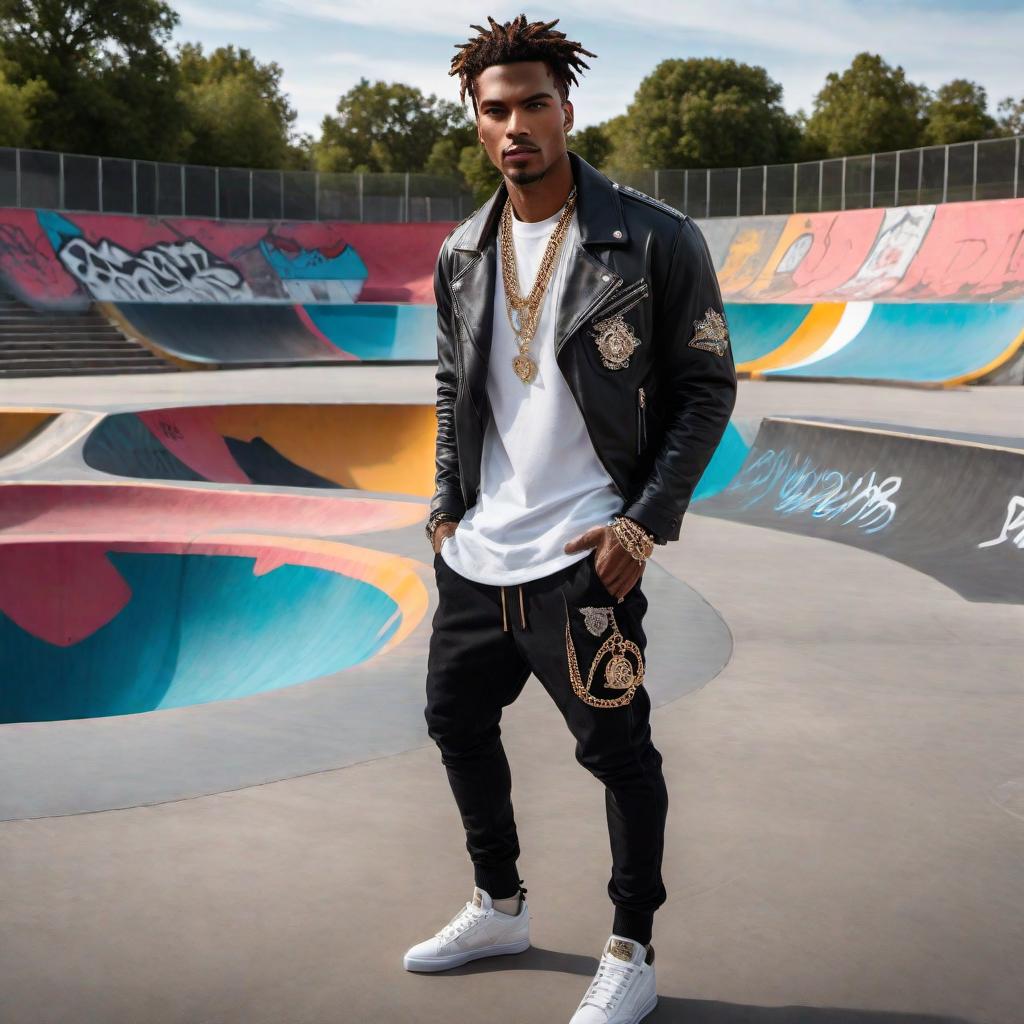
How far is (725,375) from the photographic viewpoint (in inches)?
104

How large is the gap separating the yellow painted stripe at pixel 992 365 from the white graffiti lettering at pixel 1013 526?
41.3 ft

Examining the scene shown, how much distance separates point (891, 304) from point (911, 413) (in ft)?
32.8

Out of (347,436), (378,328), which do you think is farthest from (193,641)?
(378,328)

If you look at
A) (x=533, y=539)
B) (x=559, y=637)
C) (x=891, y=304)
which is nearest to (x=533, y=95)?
(x=533, y=539)

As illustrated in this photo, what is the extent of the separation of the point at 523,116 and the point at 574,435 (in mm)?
670

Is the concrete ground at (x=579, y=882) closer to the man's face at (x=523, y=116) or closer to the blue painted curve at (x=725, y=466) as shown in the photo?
the man's face at (x=523, y=116)

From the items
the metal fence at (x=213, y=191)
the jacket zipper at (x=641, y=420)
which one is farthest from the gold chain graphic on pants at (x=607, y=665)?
the metal fence at (x=213, y=191)

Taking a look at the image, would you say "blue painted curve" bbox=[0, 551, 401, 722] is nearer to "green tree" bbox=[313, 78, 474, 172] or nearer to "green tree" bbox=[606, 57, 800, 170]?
"green tree" bbox=[606, 57, 800, 170]

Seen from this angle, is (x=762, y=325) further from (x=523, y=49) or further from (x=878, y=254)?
(x=523, y=49)

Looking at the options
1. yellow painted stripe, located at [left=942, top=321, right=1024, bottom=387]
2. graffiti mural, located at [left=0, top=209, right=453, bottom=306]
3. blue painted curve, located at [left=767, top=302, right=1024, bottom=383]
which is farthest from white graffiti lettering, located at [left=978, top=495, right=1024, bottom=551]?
graffiti mural, located at [left=0, top=209, right=453, bottom=306]

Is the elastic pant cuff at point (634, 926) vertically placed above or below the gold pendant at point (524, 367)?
below

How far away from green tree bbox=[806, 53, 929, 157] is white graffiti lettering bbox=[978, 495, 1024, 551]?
185 ft

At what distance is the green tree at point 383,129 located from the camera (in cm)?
7706

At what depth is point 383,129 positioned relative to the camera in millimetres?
78250
